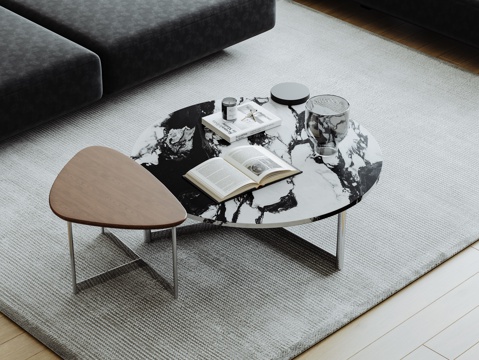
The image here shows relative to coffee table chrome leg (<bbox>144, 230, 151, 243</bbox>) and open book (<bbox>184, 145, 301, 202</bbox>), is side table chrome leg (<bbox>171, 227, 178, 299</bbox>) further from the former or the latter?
coffee table chrome leg (<bbox>144, 230, 151, 243</bbox>)

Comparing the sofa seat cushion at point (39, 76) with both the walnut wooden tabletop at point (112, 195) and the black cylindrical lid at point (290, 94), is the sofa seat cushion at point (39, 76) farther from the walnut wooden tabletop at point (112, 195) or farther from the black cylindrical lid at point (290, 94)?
the black cylindrical lid at point (290, 94)

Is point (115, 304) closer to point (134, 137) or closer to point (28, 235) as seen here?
point (28, 235)

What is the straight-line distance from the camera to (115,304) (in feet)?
9.45

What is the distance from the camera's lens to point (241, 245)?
3164 mm

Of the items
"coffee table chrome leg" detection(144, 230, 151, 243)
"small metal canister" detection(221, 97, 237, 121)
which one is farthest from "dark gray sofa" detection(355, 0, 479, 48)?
"coffee table chrome leg" detection(144, 230, 151, 243)

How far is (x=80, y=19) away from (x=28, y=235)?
127 centimetres

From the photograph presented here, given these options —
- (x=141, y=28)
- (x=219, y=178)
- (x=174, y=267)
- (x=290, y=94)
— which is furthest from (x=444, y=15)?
(x=174, y=267)

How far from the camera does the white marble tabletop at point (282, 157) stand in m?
2.76

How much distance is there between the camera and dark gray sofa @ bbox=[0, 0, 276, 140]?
3785 mm

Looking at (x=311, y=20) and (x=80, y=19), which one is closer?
(x=80, y=19)

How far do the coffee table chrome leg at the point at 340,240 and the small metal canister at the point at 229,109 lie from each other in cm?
61

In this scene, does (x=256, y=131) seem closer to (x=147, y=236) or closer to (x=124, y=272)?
(x=147, y=236)

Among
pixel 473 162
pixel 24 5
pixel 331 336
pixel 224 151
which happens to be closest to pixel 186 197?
pixel 224 151

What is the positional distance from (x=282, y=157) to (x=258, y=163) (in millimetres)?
139
